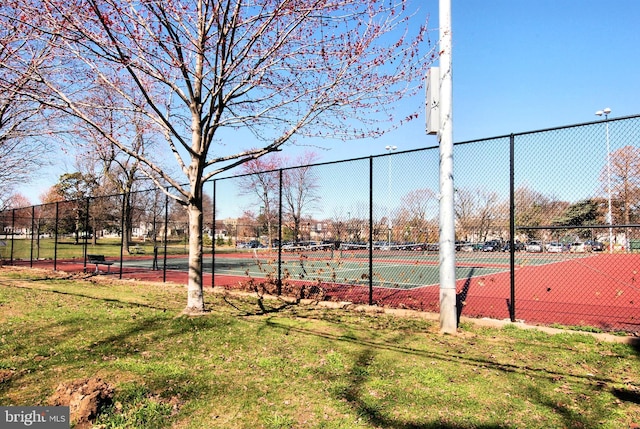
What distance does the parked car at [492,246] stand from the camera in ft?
24.3

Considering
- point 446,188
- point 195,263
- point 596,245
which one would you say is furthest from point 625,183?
point 195,263

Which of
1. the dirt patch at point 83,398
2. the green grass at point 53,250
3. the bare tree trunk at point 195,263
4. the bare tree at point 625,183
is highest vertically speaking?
the bare tree at point 625,183

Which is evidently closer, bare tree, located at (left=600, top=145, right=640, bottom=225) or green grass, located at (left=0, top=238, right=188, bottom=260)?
bare tree, located at (left=600, top=145, right=640, bottom=225)

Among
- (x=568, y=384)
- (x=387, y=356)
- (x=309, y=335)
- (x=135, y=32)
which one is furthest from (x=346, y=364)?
(x=135, y=32)

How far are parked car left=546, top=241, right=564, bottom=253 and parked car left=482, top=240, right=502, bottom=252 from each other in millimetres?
958

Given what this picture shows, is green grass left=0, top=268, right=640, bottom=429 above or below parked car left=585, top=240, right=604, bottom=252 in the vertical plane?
below

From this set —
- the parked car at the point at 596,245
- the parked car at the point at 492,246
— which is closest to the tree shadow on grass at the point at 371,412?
the parked car at the point at 492,246

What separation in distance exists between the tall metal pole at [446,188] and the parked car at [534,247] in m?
2.02

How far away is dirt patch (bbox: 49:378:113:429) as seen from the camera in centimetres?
314

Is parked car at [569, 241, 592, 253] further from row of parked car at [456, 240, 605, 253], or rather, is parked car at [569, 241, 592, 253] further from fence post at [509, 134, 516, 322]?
fence post at [509, 134, 516, 322]

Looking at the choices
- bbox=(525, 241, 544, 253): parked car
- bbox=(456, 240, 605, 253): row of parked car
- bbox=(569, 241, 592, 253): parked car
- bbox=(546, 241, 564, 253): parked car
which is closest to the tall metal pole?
bbox=(456, 240, 605, 253): row of parked car

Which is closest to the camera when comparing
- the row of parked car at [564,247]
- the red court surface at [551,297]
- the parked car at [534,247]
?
the row of parked car at [564,247]

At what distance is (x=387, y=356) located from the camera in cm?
489

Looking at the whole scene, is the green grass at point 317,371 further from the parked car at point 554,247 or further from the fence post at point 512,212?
the parked car at point 554,247
